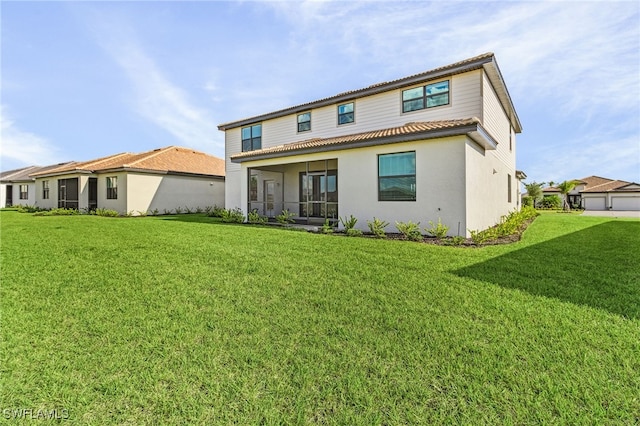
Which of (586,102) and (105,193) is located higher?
(586,102)

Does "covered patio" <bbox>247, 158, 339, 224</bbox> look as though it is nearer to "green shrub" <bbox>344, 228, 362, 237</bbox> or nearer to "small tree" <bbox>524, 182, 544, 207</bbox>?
"green shrub" <bbox>344, 228, 362, 237</bbox>

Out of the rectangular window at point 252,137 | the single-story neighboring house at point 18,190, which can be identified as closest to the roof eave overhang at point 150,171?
the rectangular window at point 252,137

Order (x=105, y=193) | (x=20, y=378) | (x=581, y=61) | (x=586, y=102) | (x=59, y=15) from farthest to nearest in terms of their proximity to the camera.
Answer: (x=105, y=193) → (x=586, y=102) → (x=581, y=61) → (x=59, y=15) → (x=20, y=378)

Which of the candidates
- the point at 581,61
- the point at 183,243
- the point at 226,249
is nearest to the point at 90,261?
the point at 183,243

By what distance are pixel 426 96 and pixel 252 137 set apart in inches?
447

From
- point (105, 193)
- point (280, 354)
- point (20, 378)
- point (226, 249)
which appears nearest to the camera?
point (20, 378)

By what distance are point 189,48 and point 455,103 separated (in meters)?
11.5

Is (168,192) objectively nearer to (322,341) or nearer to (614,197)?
(322,341)

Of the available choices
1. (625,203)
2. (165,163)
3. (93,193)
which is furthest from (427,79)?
(625,203)

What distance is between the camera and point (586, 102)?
19406 millimetres

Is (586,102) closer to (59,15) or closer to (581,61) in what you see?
(581,61)

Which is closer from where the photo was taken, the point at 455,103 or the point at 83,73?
Result: the point at 455,103

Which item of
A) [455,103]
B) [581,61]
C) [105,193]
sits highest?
[581,61]

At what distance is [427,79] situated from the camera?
40.9ft
